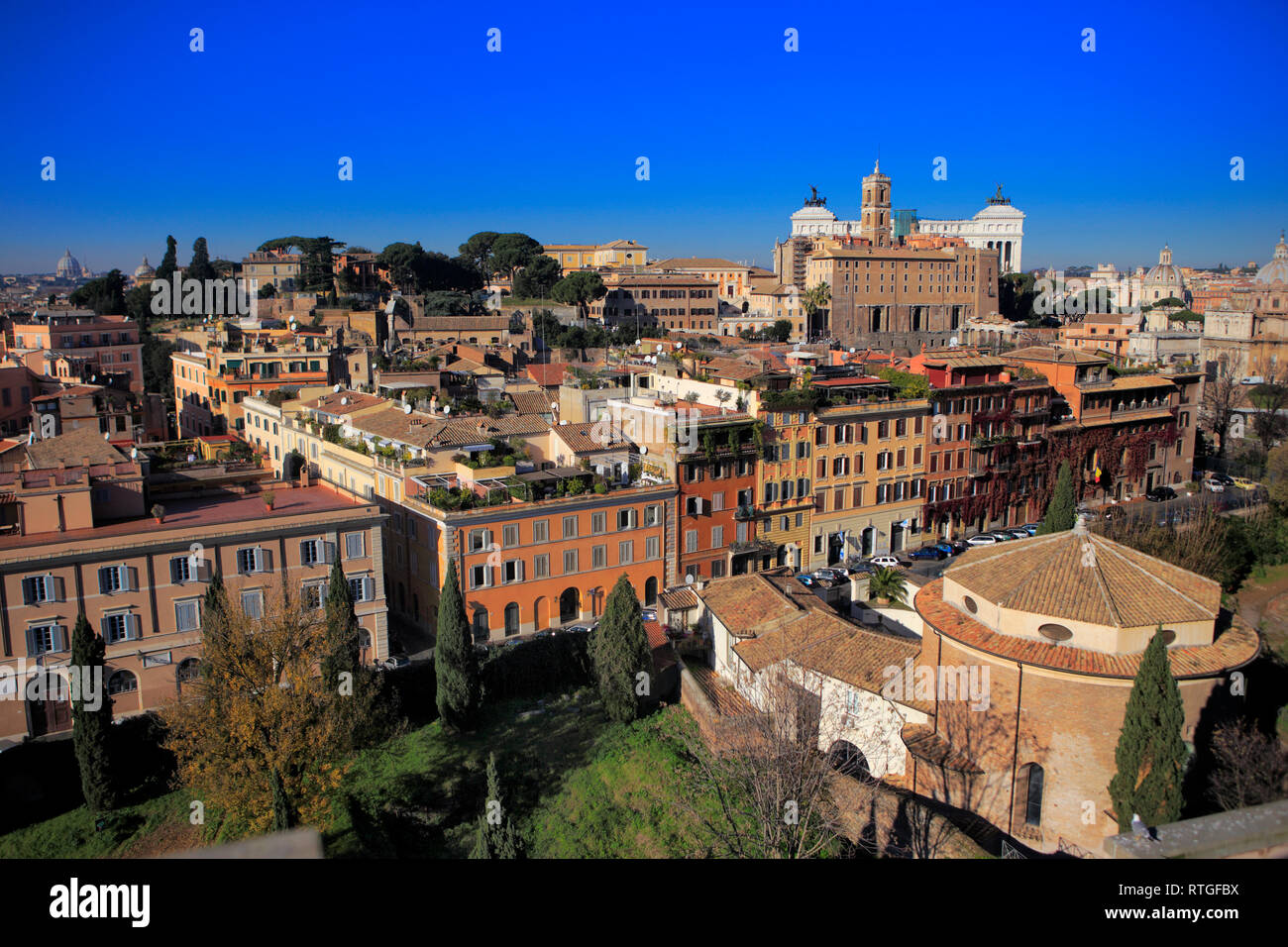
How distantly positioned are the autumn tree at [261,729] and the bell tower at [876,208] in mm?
108998

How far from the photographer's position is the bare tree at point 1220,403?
5947 centimetres

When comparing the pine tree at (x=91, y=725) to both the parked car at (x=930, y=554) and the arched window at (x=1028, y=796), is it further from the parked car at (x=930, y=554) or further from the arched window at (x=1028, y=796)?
the parked car at (x=930, y=554)

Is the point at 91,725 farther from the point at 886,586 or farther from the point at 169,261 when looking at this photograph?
the point at 169,261

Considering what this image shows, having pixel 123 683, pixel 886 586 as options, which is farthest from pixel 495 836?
pixel 886 586

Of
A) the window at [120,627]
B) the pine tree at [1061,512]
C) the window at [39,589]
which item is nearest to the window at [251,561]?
the window at [120,627]

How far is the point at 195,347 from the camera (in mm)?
62219

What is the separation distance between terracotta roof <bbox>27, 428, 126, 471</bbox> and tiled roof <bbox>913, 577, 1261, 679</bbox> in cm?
2393

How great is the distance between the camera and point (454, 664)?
24.8m

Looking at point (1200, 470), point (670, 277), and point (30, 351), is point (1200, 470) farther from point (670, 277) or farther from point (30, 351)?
point (30, 351)

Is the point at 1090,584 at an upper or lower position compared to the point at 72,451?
lower

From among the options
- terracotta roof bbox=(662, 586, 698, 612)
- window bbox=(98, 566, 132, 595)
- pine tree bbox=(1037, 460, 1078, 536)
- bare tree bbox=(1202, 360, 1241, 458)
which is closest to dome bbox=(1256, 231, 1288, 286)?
bare tree bbox=(1202, 360, 1241, 458)

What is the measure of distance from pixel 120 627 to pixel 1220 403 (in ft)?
208

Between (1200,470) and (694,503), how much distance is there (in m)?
37.3
